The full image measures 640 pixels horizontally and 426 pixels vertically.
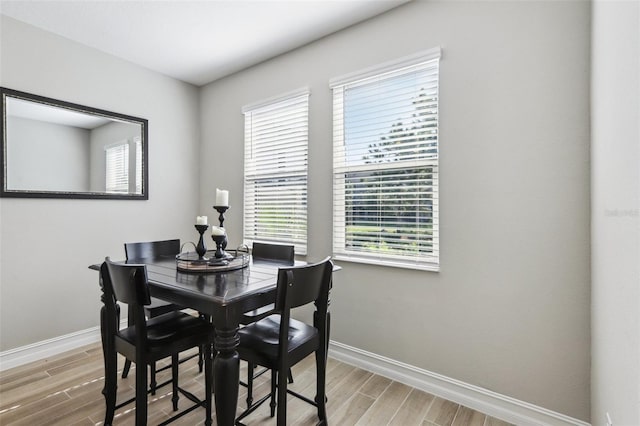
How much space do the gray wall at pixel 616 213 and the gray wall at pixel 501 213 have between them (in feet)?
0.46

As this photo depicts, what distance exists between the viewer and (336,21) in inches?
97.9

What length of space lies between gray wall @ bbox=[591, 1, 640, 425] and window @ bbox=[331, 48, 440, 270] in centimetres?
86

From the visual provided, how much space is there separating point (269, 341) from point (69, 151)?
8.70 feet

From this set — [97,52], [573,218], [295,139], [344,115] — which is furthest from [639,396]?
[97,52]

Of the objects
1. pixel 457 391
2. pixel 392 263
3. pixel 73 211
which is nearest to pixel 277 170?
pixel 392 263

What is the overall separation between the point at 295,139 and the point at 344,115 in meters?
0.56

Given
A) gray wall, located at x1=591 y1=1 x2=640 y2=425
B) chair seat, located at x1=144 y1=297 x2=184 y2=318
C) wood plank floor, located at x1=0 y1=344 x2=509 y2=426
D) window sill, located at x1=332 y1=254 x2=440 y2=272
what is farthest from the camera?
window sill, located at x1=332 y1=254 x2=440 y2=272

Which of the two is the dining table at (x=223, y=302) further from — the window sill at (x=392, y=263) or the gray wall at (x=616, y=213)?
the gray wall at (x=616, y=213)

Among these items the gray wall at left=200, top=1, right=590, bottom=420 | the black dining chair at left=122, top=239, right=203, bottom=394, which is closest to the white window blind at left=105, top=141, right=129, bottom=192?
the black dining chair at left=122, top=239, right=203, bottom=394

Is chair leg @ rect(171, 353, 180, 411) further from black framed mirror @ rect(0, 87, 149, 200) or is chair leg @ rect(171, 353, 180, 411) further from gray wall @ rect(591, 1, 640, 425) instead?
gray wall @ rect(591, 1, 640, 425)

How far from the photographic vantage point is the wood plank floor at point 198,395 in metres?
1.84

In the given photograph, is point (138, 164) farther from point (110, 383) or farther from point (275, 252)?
point (110, 383)

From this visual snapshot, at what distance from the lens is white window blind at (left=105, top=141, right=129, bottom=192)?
10.1 feet

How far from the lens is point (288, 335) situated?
5.08 ft
